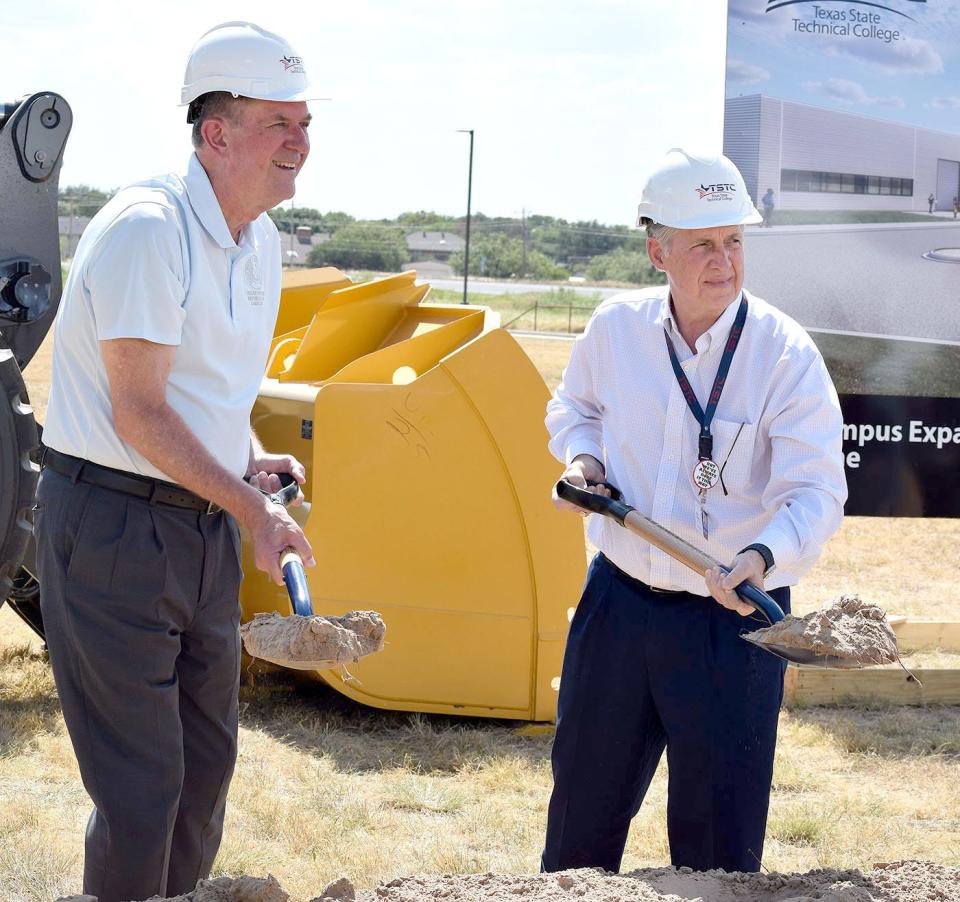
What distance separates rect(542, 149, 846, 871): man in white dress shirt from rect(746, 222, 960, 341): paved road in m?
3.10

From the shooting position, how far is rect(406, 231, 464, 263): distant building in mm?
65875

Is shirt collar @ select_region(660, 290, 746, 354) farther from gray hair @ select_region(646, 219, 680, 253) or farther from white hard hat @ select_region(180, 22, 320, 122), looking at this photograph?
white hard hat @ select_region(180, 22, 320, 122)

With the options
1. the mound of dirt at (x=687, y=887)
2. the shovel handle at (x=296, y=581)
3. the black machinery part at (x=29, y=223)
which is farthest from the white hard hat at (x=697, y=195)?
the black machinery part at (x=29, y=223)

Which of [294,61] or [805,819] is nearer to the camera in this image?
[294,61]

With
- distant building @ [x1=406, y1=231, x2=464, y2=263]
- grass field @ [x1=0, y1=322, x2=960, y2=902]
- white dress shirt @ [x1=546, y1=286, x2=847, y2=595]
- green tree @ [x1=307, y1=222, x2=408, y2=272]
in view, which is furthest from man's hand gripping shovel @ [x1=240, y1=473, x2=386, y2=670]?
distant building @ [x1=406, y1=231, x2=464, y2=263]

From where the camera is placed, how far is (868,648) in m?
2.57

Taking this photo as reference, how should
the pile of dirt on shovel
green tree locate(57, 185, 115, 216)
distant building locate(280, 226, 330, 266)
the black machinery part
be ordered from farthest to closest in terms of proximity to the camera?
distant building locate(280, 226, 330, 266) < green tree locate(57, 185, 115, 216) < the black machinery part < the pile of dirt on shovel

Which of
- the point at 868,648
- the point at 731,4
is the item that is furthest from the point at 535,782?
the point at 731,4

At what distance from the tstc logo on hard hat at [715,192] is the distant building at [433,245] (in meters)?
62.3

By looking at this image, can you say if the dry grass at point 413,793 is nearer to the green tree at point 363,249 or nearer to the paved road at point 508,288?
the paved road at point 508,288

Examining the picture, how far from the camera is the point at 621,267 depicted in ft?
205

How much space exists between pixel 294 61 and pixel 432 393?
225 centimetres

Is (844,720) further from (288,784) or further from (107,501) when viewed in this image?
(107,501)

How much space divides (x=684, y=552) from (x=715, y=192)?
802mm
